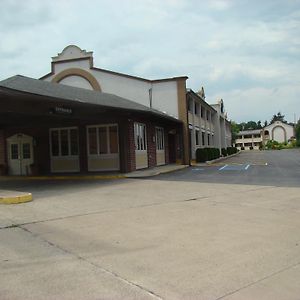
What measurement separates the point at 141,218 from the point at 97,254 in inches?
125

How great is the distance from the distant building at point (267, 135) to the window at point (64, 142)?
396 ft

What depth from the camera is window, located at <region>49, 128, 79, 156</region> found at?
25.3 m

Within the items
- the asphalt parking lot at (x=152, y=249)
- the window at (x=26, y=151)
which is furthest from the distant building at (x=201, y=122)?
the asphalt parking lot at (x=152, y=249)

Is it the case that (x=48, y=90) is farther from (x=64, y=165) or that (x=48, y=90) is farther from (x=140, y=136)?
(x=140, y=136)

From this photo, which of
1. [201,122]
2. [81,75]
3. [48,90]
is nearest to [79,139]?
[48,90]

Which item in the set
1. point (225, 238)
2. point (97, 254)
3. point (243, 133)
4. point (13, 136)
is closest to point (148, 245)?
point (97, 254)

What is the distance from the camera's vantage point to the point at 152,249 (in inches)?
270

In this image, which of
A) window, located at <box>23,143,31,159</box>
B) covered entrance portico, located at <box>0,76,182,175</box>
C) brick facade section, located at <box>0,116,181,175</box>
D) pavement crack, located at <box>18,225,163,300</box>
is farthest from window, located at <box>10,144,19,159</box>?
pavement crack, located at <box>18,225,163,300</box>

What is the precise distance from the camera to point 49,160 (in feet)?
86.1

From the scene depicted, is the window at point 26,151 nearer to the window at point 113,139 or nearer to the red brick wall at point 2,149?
the red brick wall at point 2,149

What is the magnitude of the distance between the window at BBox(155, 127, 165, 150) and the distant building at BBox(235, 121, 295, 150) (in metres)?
115

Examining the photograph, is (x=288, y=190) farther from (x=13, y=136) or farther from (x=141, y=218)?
(x=13, y=136)

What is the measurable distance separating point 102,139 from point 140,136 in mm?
2441

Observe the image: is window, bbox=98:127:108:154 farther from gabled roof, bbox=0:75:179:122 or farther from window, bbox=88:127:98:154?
gabled roof, bbox=0:75:179:122
